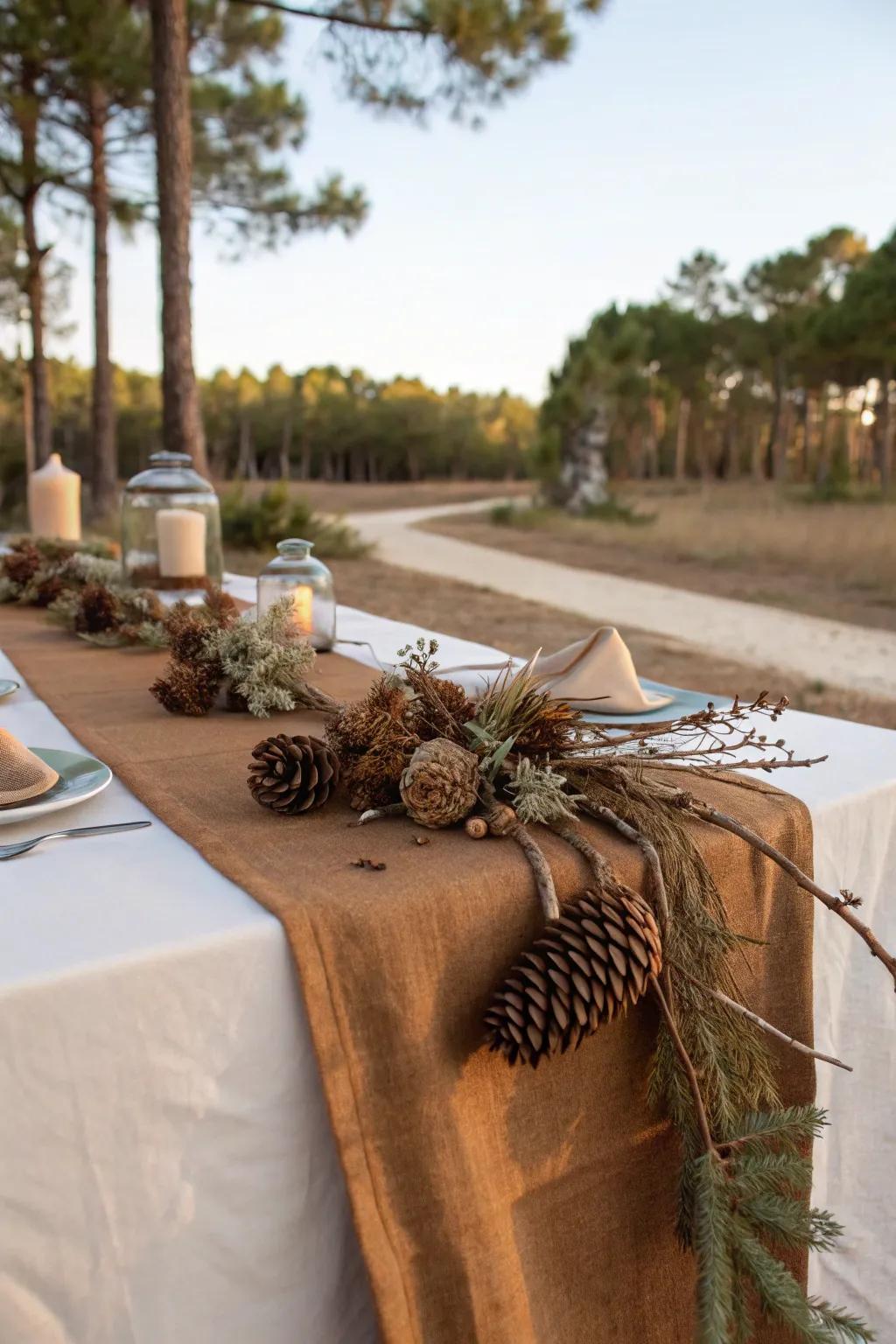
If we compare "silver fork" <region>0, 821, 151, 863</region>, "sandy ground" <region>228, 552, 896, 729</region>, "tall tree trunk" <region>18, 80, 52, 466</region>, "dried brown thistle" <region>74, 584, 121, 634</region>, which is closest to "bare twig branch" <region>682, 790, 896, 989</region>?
"silver fork" <region>0, 821, 151, 863</region>

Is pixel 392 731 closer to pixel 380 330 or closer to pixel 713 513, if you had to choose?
pixel 713 513

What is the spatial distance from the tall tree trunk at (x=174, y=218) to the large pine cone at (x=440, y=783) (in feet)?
22.5

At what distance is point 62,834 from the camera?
0.95 meters

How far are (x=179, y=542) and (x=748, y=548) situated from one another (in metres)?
12.2

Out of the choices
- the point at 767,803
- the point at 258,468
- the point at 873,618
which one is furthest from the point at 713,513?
the point at 258,468

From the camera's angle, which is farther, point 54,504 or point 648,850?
point 54,504

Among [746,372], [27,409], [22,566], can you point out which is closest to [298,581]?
[22,566]

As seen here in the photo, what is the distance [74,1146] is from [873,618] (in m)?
8.52

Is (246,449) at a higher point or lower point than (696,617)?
higher

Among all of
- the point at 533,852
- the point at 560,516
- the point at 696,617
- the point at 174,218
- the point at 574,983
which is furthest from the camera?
the point at 560,516

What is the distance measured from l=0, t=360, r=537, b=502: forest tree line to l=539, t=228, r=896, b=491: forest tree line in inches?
359

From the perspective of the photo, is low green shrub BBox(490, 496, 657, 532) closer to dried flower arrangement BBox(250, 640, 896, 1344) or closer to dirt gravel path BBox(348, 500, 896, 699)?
dirt gravel path BBox(348, 500, 896, 699)

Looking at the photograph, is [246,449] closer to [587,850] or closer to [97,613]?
[97,613]

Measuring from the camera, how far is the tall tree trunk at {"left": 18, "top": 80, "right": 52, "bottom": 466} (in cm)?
1264
